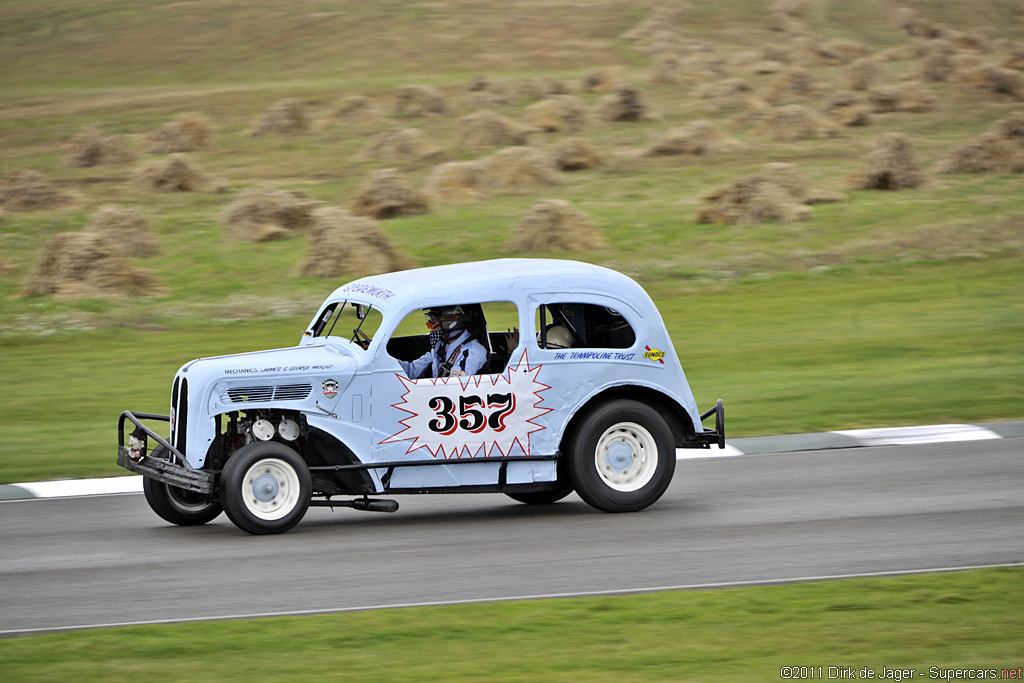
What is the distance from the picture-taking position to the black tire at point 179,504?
11414 mm

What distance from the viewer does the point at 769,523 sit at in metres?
11.1

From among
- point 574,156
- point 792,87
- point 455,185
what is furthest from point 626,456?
point 792,87

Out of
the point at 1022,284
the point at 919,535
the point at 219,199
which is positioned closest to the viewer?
the point at 919,535

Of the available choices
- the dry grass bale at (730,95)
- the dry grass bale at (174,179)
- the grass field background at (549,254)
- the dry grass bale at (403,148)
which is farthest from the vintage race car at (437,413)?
the dry grass bale at (730,95)

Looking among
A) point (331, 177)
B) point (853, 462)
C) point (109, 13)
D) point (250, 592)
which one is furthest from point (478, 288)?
point (109, 13)

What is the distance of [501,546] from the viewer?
34.5 ft

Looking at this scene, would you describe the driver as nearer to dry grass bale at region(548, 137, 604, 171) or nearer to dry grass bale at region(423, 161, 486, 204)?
dry grass bale at region(423, 161, 486, 204)

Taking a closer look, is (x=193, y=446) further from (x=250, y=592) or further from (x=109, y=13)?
(x=109, y=13)

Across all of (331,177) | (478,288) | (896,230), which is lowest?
(478,288)

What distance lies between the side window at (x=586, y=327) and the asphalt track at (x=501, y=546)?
4.70ft

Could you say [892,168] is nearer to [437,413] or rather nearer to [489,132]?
[489,132]

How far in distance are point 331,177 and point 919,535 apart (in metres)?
28.1

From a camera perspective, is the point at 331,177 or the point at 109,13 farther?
the point at 109,13

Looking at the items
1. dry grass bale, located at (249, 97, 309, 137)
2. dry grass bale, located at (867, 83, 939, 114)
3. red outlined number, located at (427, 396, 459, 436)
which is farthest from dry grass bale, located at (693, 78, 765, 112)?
red outlined number, located at (427, 396, 459, 436)
